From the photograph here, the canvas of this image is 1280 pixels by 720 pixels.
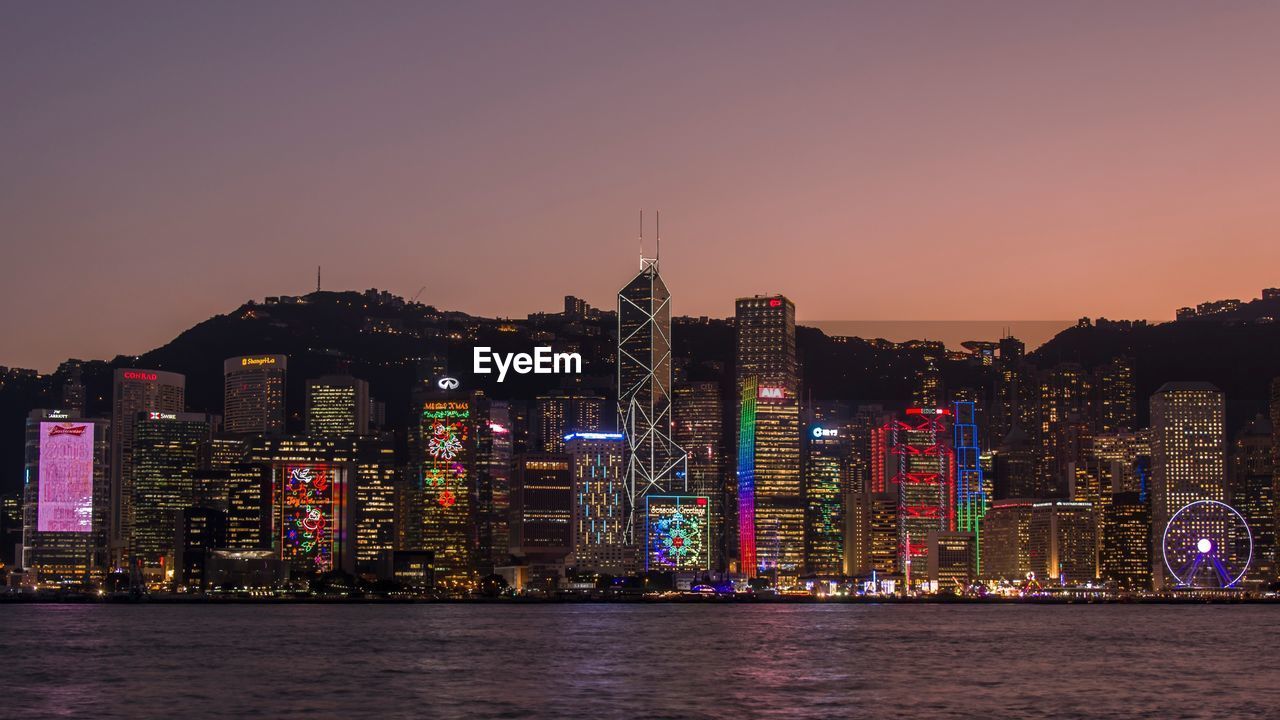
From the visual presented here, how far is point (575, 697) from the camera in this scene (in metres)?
69.9

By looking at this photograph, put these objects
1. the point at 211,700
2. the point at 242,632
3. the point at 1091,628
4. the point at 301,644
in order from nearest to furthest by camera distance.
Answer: the point at 211,700
the point at 301,644
the point at 242,632
the point at 1091,628

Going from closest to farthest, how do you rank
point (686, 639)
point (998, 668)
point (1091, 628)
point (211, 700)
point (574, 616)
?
1. point (211, 700)
2. point (998, 668)
3. point (686, 639)
4. point (1091, 628)
5. point (574, 616)

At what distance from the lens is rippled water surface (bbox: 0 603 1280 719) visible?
66438 millimetres

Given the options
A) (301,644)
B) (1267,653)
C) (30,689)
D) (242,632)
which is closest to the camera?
(30,689)

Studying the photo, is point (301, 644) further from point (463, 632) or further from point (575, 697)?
point (575, 697)

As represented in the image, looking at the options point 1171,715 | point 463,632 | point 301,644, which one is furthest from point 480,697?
point 463,632

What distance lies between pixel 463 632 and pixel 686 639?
20000 millimetres

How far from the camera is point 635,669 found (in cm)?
8575

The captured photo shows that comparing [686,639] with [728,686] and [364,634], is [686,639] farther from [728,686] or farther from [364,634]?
[728,686]

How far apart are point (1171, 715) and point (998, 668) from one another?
2404 cm

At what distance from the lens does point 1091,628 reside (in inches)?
5664

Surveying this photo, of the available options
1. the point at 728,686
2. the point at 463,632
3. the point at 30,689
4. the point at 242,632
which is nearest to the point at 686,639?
the point at 463,632

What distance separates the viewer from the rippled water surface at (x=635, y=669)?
2616 inches

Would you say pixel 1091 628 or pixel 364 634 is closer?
pixel 364 634
